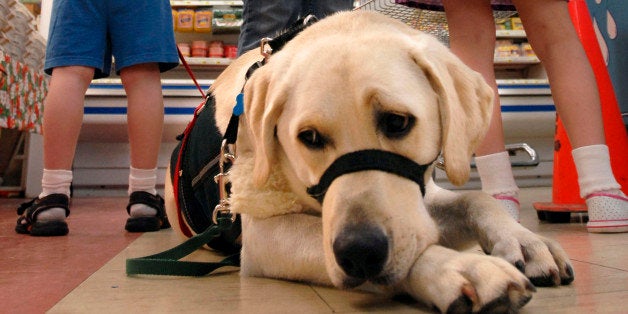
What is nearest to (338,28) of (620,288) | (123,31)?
(620,288)

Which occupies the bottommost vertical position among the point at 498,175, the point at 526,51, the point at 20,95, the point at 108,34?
the point at 498,175

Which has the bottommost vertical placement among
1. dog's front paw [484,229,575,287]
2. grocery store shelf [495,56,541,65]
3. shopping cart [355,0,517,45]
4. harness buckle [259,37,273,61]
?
dog's front paw [484,229,575,287]

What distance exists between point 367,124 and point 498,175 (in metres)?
1.14

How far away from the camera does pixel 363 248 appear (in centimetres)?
81

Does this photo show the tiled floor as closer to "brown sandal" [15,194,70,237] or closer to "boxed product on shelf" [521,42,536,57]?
"brown sandal" [15,194,70,237]

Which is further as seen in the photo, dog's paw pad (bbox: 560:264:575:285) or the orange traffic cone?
the orange traffic cone

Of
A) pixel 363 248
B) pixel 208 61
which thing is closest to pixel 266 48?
pixel 363 248

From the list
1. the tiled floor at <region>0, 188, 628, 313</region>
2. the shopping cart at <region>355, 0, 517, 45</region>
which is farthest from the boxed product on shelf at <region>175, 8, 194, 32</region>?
the tiled floor at <region>0, 188, 628, 313</region>

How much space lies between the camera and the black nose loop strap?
923 millimetres

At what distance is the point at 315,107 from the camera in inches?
38.0

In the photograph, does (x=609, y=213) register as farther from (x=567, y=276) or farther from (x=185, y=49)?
(x=185, y=49)

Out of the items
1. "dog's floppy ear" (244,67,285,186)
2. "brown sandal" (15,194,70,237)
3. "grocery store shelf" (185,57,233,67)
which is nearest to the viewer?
"dog's floppy ear" (244,67,285,186)

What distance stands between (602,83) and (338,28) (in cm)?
A: 170

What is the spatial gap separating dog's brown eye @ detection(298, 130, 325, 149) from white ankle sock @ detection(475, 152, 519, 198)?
A: 112cm
